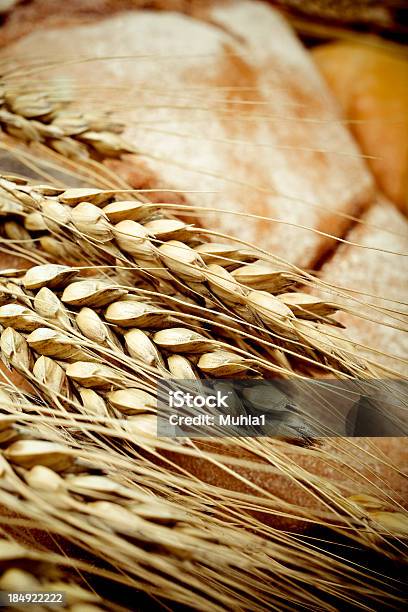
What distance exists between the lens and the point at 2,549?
0.35 m

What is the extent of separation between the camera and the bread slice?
668mm

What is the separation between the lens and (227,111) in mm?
644

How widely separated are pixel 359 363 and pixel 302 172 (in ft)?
1.28

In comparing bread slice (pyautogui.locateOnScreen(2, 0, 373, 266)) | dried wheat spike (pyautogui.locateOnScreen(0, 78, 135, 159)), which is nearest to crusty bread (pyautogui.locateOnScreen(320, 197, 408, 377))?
bread slice (pyautogui.locateOnScreen(2, 0, 373, 266))

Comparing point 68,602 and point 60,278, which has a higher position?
point 60,278

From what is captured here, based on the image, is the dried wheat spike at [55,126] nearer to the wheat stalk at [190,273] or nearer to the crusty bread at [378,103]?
the wheat stalk at [190,273]

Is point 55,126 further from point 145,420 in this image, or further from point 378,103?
point 378,103

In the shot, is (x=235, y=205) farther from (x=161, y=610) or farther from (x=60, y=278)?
(x=161, y=610)

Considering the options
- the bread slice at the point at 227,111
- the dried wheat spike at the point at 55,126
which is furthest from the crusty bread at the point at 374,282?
the dried wheat spike at the point at 55,126

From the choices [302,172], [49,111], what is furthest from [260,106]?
[49,111]

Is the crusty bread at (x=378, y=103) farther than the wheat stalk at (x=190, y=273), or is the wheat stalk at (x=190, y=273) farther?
the crusty bread at (x=378, y=103)

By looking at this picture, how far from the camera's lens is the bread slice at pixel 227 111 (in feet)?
2.19

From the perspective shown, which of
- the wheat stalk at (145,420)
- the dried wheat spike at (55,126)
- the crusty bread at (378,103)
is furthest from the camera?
the crusty bread at (378,103)

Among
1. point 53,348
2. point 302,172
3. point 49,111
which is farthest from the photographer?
point 302,172
